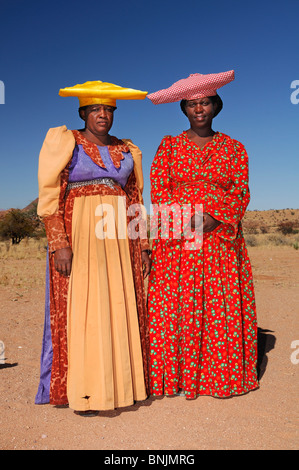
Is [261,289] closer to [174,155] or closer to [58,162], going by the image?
[174,155]

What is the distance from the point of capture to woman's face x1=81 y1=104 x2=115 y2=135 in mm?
3539

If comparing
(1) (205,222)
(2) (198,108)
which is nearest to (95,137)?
(2) (198,108)

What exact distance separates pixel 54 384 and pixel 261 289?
258 inches

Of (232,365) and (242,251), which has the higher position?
(242,251)

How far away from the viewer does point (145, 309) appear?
3.79 meters

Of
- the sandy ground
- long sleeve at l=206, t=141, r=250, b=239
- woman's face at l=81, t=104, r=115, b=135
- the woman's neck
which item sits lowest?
the sandy ground

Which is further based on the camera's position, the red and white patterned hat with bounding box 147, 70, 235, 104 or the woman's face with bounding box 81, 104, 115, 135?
the red and white patterned hat with bounding box 147, 70, 235, 104
